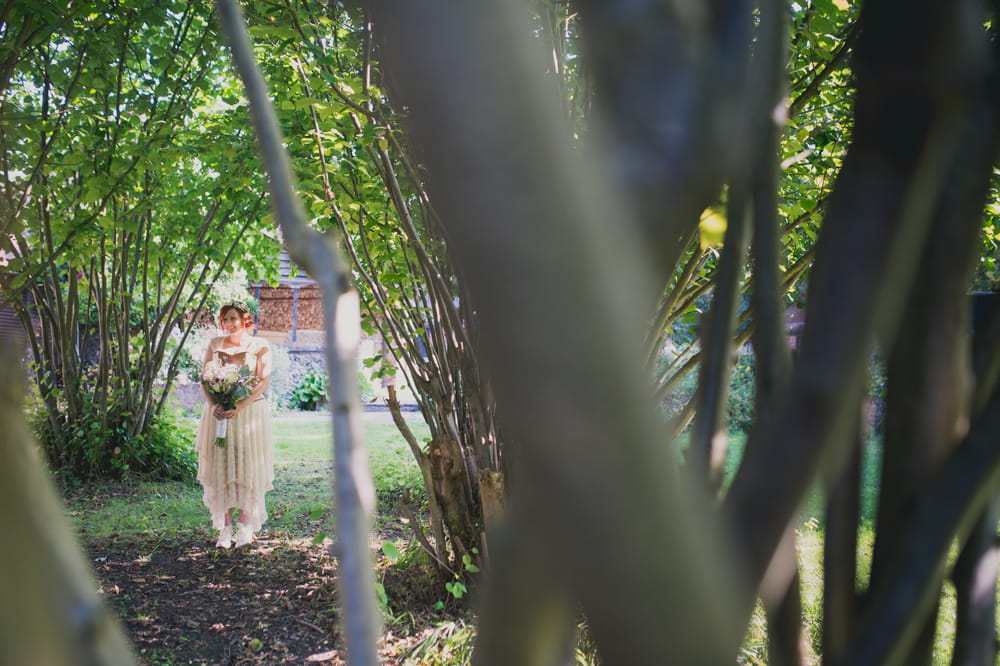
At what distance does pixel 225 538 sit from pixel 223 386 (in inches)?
44.2

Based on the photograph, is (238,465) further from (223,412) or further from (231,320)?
(231,320)

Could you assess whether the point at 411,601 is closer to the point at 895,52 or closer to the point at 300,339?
the point at 895,52

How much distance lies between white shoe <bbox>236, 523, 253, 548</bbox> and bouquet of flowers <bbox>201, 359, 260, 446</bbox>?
646 millimetres

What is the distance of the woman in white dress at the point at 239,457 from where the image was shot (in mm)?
6117

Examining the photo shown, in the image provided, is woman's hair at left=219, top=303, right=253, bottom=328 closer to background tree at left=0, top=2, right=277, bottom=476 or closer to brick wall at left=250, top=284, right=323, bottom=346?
background tree at left=0, top=2, right=277, bottom=476

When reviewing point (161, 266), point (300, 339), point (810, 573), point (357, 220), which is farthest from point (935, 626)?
point (300, 339)

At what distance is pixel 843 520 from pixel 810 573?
4585 mm

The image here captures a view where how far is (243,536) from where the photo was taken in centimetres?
614

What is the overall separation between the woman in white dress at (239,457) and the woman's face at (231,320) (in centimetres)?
19

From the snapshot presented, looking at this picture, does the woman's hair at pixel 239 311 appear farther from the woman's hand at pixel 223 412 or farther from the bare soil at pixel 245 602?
the bare soil at pixel 245 602

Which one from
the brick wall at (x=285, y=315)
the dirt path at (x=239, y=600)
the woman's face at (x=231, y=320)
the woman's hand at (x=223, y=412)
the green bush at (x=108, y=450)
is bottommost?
the dirt path at (x=239, y=600)

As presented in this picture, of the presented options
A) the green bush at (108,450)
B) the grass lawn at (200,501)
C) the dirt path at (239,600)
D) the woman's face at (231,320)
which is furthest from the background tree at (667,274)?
the green bush at (108,450)

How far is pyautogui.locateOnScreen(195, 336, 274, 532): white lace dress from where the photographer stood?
6.11 metres

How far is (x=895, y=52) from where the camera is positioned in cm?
75
